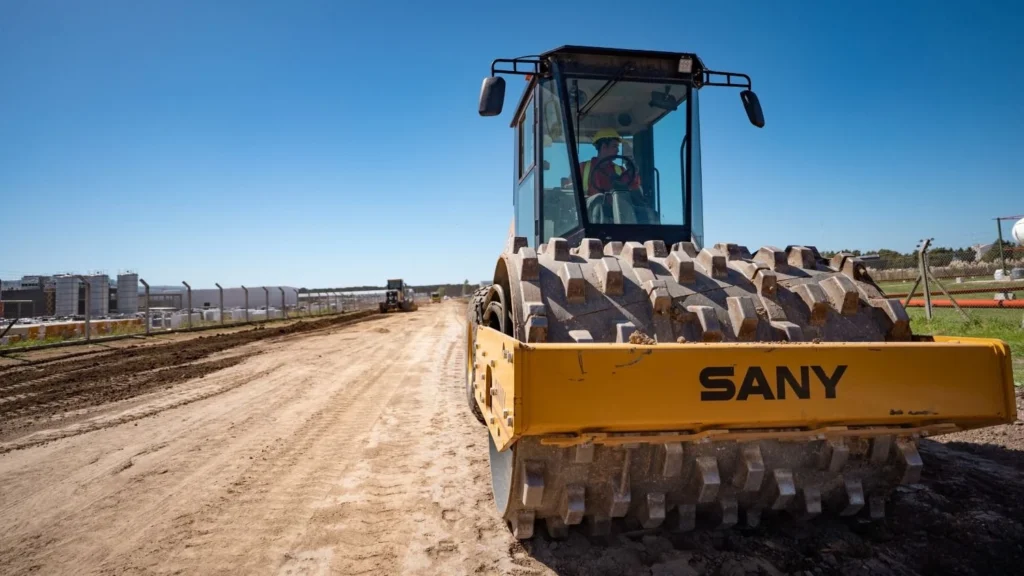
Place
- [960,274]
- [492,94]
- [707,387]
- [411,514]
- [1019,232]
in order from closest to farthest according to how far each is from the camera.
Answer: [707,387] < [411,514] < [492,94] < [960,274] < [1019,232]

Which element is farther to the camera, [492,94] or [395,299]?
[395,299]

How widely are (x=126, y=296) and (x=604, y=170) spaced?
33.1m

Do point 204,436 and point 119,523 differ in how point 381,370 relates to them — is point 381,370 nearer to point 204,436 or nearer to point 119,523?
point 204,436

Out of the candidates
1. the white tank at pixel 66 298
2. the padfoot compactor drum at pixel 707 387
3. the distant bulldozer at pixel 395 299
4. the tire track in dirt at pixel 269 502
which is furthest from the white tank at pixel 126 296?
the padfoot compactor drum at pixel 707 387

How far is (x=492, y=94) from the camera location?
3650 mm

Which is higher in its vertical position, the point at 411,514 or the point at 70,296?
the point at 70,296

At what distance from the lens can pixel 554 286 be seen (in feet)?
7.70

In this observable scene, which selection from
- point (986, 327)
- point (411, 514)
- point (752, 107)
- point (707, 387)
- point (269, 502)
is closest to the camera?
point (707, 387)

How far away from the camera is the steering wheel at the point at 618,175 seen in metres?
4.08

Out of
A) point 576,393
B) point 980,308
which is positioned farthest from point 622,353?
point 980,308

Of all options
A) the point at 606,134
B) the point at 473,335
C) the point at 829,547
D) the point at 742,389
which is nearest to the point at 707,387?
the point at 742,389

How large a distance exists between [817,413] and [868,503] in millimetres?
966

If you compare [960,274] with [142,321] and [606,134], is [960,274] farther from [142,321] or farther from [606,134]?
[142,321]

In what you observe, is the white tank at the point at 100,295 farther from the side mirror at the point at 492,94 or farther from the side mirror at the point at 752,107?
the side mirror at the point at 752,107
